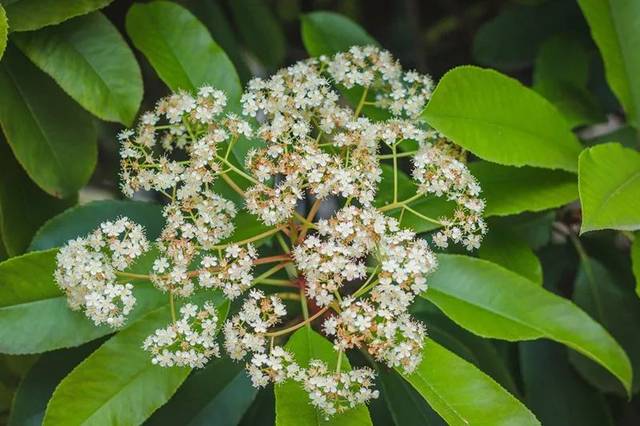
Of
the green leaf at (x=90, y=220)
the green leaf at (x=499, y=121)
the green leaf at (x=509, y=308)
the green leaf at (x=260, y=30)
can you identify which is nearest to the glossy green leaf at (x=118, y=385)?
the green leaf at (x=90, y=220)

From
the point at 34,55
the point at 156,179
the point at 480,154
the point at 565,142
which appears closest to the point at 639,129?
the point at 565,142

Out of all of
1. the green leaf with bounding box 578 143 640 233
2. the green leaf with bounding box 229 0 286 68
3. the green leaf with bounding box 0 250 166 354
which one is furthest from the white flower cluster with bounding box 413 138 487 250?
the green leaf with bounding box 229 0 286 68

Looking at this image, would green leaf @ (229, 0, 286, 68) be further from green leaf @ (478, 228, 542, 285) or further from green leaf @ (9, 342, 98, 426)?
green leaf @ (9, 342, 98, 426)

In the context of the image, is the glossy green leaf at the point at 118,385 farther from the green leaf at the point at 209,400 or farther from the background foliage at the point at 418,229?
the green leaf at the point at 209,400

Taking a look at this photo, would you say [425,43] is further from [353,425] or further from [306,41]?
[353,425]

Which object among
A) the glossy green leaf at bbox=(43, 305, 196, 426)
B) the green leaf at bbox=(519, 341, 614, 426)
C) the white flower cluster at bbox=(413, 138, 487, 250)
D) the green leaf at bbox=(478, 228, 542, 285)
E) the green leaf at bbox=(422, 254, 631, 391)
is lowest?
the green leaf at bbox=(519, 341, 614, 426)

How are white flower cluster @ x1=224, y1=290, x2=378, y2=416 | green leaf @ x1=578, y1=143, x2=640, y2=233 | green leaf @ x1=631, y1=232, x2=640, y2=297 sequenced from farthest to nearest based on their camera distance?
green leaf @ x1=631, y1=232, x2=640, y2=297, green leaf @ x1=578, y1=143, x2=640, y2=233, white flower cluster @ x1=224, y1=290, x2=378, y2=416
